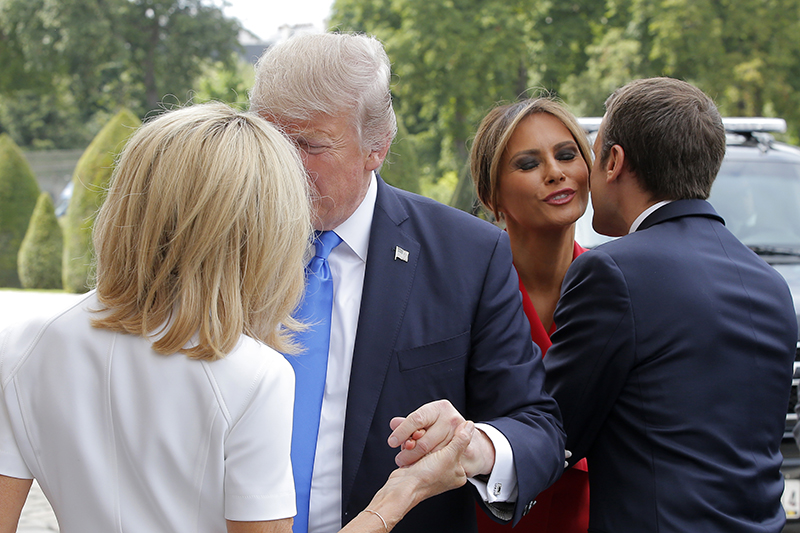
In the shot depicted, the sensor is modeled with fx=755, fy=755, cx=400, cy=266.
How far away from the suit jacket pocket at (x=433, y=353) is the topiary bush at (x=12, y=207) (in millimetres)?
21782

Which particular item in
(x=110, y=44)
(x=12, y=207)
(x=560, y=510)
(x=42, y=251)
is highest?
(x=560, y=510)

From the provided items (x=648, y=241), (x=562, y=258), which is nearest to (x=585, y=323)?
(x=648, y=241)

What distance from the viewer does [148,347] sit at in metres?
1.43

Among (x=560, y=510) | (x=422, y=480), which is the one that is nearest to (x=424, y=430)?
(x=422, y=480)

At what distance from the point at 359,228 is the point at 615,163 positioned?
0.75 meters

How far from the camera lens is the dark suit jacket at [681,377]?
6.05ft

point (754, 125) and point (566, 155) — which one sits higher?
point (566, 155)

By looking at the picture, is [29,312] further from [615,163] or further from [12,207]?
[12,207]

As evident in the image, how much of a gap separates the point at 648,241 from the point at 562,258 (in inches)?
29.6

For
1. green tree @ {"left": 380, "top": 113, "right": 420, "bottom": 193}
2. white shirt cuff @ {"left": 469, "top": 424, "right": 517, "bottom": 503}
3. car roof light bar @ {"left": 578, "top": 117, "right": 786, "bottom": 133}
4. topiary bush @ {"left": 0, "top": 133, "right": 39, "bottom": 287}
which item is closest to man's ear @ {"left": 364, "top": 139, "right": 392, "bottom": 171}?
white shirt cuff @ {"left": 469, "top": 424, "right": 517, "bottom": 503}

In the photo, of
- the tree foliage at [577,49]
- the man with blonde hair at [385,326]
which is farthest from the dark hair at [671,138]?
the tree foliage at [577,49]

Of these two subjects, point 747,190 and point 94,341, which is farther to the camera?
point 747,190

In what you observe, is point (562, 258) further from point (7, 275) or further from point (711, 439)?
point (7, 275)

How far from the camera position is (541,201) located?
256 cm
